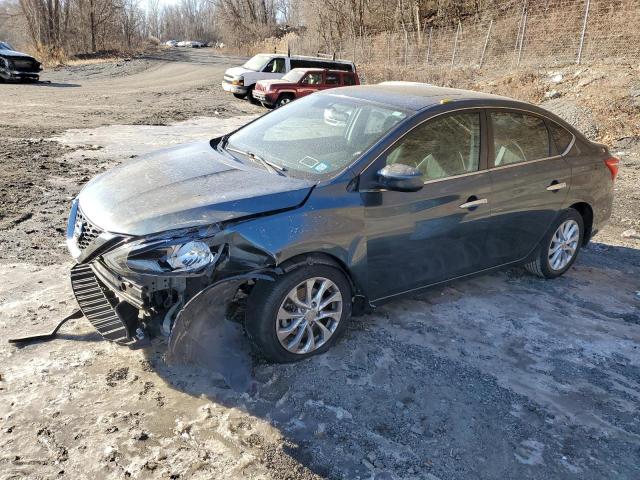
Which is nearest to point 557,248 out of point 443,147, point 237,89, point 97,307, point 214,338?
point 443,147

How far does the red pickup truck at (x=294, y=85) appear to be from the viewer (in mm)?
18188

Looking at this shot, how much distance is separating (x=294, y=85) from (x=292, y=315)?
16.1 metres

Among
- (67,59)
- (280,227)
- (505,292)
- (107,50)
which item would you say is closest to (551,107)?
(505,292)

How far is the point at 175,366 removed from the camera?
3.38 meters

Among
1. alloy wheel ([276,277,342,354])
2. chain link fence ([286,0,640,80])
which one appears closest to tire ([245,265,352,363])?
alloy wheel ([276,277,342,354])

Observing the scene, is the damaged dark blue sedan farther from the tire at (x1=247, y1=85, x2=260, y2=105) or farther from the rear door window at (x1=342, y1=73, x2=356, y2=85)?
the tire at (x1=247, y1=85, x2=260, y2=105)

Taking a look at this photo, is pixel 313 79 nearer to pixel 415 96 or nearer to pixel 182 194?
pixel 415 96

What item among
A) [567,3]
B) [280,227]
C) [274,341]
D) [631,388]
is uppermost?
[567,3]

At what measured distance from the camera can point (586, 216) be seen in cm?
531

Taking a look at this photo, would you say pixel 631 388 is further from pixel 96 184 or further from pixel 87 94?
pixel 87 94

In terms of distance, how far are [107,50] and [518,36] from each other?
36655mm

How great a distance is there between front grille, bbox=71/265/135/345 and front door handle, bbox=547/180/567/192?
3.65 meters

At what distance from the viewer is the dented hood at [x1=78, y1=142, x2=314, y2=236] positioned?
10.3 ft

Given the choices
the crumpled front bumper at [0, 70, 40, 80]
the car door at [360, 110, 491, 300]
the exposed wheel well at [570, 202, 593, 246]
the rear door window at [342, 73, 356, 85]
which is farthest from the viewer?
the crumpled front bumper at [0, 70, 40, 80]
